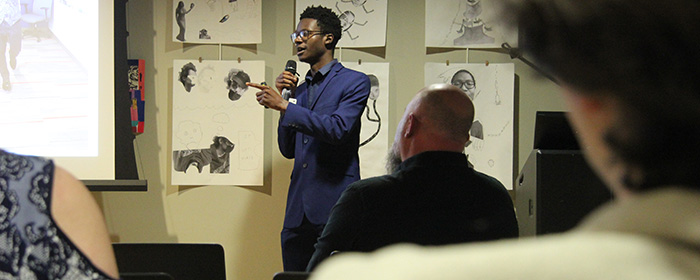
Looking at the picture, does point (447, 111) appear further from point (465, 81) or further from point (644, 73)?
point (465, 81)

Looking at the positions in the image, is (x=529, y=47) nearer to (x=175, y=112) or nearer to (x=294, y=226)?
(x=294, y=226)

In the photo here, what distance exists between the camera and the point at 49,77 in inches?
111

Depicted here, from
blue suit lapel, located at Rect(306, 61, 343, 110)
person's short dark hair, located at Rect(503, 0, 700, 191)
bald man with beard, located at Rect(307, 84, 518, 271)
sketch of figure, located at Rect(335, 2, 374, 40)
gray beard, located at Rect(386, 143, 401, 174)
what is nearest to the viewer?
person's short dark hair, located at Rect(503, 0, 700, 191)

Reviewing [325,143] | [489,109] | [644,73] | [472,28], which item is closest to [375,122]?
[489,109]

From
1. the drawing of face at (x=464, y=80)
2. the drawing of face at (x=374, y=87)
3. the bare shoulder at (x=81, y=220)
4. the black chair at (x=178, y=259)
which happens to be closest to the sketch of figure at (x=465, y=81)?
the drawing of face at (x=464, y=80)

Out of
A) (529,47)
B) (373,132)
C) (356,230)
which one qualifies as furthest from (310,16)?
(529,47)

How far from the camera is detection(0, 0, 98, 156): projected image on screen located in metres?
2.78

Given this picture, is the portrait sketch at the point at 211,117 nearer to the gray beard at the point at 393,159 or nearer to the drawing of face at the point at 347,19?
the drawing of face at the point at 347,19

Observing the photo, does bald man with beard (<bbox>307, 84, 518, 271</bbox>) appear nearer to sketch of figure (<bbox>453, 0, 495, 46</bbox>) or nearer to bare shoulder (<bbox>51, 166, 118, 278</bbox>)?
bare shoulder (<bbox>51, 166, 118, 278</bbox>)

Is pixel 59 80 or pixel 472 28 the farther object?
pixel 472 28

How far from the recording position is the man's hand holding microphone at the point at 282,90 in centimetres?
249

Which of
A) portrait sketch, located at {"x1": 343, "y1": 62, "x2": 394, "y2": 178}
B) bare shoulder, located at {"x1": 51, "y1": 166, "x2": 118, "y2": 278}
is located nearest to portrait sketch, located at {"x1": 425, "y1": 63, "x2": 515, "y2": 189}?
portrait sketch, located at {"x1": 343, "y1": 62, "x2": 394, "y2": 178}

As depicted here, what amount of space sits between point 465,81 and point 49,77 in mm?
1923

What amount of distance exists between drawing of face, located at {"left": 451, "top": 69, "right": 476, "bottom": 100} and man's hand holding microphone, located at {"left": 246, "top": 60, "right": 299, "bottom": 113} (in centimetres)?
100
